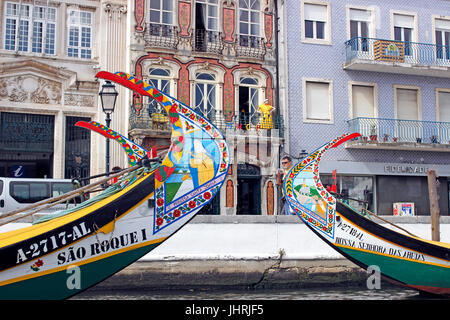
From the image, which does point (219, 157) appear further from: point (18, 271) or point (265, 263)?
point (265, 263)

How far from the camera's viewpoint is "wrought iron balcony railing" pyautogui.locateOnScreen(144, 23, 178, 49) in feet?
66.9

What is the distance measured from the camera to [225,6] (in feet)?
71.3

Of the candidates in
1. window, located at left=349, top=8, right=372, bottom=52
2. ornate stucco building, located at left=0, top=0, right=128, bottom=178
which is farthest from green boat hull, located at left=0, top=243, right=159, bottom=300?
window, located at left=349, top=8, right=372, bottom=52

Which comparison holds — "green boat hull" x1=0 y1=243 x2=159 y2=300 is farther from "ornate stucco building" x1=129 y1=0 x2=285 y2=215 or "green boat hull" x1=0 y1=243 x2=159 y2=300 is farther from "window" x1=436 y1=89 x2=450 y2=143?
"window" x1=436 y1=89 x2=450 y2=143

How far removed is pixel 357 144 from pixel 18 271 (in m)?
17.1

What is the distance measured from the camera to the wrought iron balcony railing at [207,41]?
69.4 ft

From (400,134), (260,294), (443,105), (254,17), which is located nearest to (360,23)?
(254,17)

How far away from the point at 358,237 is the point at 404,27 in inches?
684

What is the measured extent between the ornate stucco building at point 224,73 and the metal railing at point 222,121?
38 mm

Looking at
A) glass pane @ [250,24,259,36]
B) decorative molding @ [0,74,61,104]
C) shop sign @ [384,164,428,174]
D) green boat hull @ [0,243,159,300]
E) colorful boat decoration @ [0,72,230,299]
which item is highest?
glass pane @ [250,24,259,36]

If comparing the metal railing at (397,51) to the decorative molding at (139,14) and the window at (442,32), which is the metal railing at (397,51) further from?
the decorative molding at (139,14)

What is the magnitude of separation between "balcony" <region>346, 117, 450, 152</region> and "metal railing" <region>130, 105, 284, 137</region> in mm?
3219
